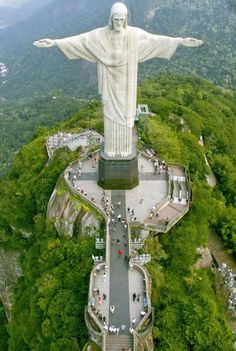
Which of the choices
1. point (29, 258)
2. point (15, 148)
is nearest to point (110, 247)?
point (29, 258)

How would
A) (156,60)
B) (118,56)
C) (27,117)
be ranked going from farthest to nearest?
(156,60) < (27,117) < (118,56)

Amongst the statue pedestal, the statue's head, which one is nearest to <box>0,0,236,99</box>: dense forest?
the statue pedestal

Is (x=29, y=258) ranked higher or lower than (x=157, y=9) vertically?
higher

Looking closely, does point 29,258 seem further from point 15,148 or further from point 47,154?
point 15,148

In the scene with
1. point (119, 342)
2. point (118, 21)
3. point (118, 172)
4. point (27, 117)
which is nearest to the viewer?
point (119, 342)

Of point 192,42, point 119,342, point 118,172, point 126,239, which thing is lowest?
point 119,342

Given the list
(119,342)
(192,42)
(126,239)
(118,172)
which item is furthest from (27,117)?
(119,342)

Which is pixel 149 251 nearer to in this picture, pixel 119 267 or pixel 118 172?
pixel 119 267
